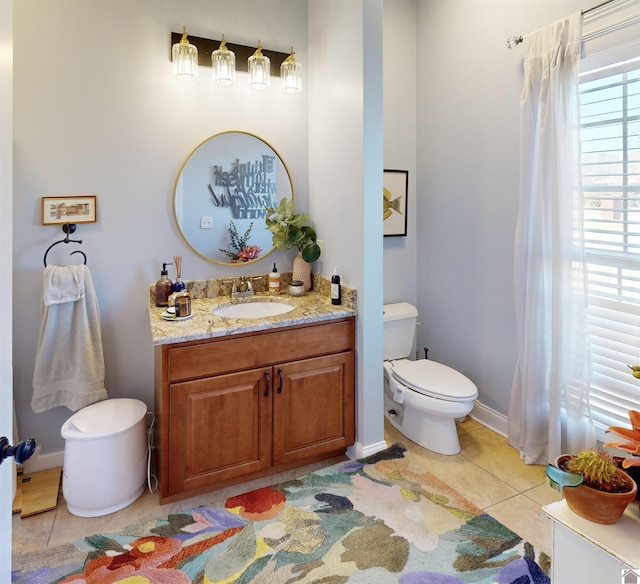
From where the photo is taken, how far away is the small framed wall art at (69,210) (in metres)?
2.25

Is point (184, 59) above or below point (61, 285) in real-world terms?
above

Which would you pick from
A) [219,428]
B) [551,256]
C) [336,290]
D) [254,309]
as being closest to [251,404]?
[219,428]

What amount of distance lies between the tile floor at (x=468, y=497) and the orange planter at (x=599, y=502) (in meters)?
0.84

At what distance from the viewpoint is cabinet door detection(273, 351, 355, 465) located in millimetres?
2275

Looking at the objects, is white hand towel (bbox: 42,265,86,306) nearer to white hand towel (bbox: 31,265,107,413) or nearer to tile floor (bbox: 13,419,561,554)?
white hand towel (bbox: 31,265,107,413)

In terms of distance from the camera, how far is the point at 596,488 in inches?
43.8

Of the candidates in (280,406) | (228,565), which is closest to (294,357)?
(280,406)

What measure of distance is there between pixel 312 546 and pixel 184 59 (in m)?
2.44

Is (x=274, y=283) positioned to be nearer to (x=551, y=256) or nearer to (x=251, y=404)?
(x=251, y=404)

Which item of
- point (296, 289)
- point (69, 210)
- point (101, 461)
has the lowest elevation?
point (101, 461)

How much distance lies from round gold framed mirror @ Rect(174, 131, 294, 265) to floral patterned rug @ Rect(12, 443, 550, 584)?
139 cm

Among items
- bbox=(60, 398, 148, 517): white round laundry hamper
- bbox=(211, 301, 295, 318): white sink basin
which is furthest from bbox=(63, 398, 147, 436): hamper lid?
bbox=(211, 301, 295, 318): white sink basin

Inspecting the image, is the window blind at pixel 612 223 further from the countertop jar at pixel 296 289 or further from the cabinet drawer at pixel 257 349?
the countertop jar at pixel 296 289

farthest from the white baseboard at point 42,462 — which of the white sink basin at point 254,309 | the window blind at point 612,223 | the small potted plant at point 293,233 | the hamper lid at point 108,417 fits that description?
the window blind at point 612,223
